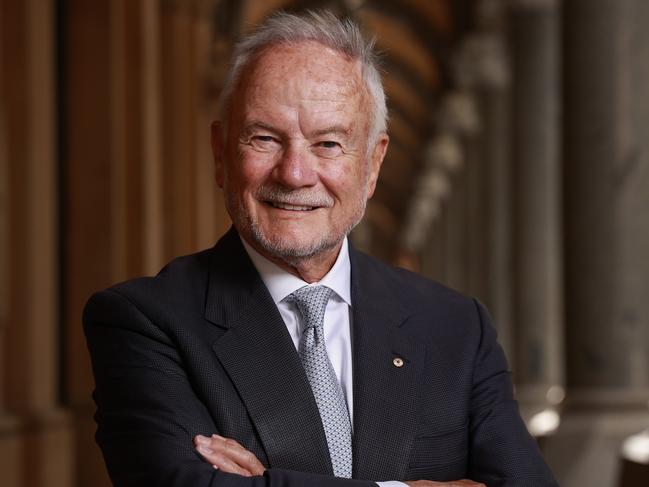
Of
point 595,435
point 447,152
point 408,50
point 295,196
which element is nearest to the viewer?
point 295,196

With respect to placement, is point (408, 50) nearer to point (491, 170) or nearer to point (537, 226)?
point (491, 170)

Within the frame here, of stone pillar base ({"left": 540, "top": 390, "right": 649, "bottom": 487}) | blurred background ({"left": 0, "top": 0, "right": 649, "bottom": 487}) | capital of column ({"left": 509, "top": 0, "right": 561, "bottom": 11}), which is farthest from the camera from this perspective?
capital of column ({"left": 509, "top": 0, "right": 561, "bottom": 11})

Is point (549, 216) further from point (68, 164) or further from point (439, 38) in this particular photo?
point (439, 38)

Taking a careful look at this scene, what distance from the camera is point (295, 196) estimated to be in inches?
109

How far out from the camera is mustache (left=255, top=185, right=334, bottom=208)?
9.09 ft

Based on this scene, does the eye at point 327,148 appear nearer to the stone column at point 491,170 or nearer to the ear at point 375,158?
the ear at point 375,158

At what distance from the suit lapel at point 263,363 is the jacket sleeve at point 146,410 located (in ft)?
0.33

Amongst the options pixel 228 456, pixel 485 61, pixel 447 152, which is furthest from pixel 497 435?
pixel 447 152

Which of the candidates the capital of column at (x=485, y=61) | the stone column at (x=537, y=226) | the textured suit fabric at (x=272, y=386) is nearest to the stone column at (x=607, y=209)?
the textured suit fabric at (x=272, y=386)

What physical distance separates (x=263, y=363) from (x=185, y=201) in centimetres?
999

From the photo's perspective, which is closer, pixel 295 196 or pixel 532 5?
pixel 295 196

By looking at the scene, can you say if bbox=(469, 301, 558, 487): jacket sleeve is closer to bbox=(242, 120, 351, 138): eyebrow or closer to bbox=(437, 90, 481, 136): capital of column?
bbox=(242, 120, 351, 138): eyebrow

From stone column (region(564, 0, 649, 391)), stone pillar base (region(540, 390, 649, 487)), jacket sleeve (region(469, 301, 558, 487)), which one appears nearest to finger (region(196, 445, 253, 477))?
jacket sleeve (region(469, 301, 558, 487))

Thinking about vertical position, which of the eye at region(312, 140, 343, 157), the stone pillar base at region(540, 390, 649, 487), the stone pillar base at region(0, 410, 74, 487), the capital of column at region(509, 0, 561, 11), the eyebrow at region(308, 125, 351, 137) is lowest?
the stone pillar base at region(0, 410, 74, 487)
